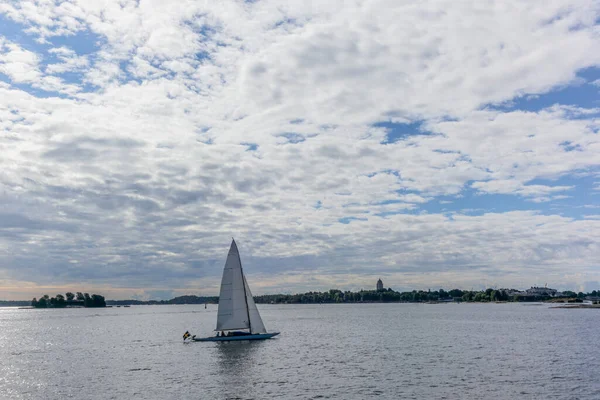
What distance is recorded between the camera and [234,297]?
95000 millimetres

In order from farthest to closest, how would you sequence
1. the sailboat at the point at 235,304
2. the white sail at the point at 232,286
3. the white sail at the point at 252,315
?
the white sail at the point at 252,315 < the sailboat at the point at 235,304 < the white sail at the point at 232,286

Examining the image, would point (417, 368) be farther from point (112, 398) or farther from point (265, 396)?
point (112, 398)

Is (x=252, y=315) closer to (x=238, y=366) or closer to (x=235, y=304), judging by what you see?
(x=235, y=304)

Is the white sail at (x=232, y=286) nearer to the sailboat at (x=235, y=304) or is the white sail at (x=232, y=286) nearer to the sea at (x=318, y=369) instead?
the sailboat at (x=235, y=304)

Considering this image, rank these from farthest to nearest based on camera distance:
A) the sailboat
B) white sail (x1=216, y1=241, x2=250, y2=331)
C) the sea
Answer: the sailboat, white sail (x1=216, y1=241, x2=250, y2=331), the sea

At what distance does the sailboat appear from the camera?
95.0m

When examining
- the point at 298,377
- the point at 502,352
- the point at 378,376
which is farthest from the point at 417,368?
the point at 502,352

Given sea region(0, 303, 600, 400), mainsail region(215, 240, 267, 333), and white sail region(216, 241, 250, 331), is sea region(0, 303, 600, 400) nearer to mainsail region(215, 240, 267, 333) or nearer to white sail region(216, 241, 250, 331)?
mainsail region(215, 240, 267, 333)

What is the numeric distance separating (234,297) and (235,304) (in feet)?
4.54

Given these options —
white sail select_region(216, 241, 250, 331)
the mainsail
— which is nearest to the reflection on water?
the mainsail

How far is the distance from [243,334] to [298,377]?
36400mm

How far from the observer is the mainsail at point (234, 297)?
94.9m

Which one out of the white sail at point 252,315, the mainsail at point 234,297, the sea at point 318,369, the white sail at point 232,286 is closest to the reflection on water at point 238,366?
the sea at point 318,369

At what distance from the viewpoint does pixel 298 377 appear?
6269 centimetres
